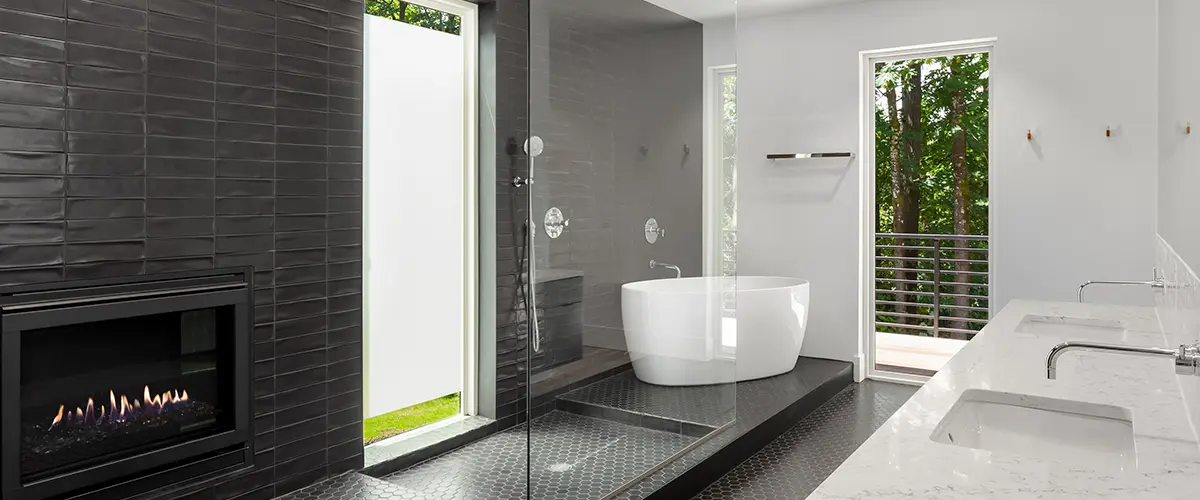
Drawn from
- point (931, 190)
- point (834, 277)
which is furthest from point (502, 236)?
point (931, 190)

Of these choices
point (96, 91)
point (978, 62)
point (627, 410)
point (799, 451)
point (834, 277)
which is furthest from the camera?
point (834, 277)

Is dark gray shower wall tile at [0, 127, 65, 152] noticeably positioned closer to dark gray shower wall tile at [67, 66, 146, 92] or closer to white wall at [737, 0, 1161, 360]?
dark gray shower wall tile at [67, 66, 146, 92]

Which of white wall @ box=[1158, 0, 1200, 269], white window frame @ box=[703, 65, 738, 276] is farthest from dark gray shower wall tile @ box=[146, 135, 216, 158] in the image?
white wall @ box=[1158, 0, 1200, 269]

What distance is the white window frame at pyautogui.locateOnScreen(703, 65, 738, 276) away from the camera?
3371 mm

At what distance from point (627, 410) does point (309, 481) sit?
125 centimetres

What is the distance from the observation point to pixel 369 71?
3.25 meters

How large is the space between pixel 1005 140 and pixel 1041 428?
3507 millimetres

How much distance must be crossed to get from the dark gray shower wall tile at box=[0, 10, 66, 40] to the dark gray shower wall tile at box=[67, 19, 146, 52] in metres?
0.03

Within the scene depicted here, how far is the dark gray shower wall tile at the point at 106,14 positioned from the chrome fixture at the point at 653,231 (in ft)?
6.09

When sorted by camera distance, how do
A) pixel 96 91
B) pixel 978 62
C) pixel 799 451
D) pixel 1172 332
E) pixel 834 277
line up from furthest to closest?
1. pixel 834 277
2. pixel 978 62
3. pixel 799 451
4. pixel 96 91
5. pixel 1172 332

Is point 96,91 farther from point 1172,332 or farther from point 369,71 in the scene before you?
point 1172,332

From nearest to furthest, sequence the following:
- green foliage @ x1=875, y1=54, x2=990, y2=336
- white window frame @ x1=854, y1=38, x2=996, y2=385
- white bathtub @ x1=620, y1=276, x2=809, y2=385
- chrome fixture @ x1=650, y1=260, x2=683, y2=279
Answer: white bathtub @ x1=620, y1=276, x2=809, y2=385 < chrome fixture @ x1=650, y1=260, x2=683, y2=279 < green foliage @ x1=875, y1=54, x2=990, y2=336 < white window frame @ x1=854, y1=38, x2=996, y2=385

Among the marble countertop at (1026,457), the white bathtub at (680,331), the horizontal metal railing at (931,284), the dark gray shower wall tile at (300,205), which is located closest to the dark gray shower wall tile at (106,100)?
the dark gray shower wall tile at (300,205)

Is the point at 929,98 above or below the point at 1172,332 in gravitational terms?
above
